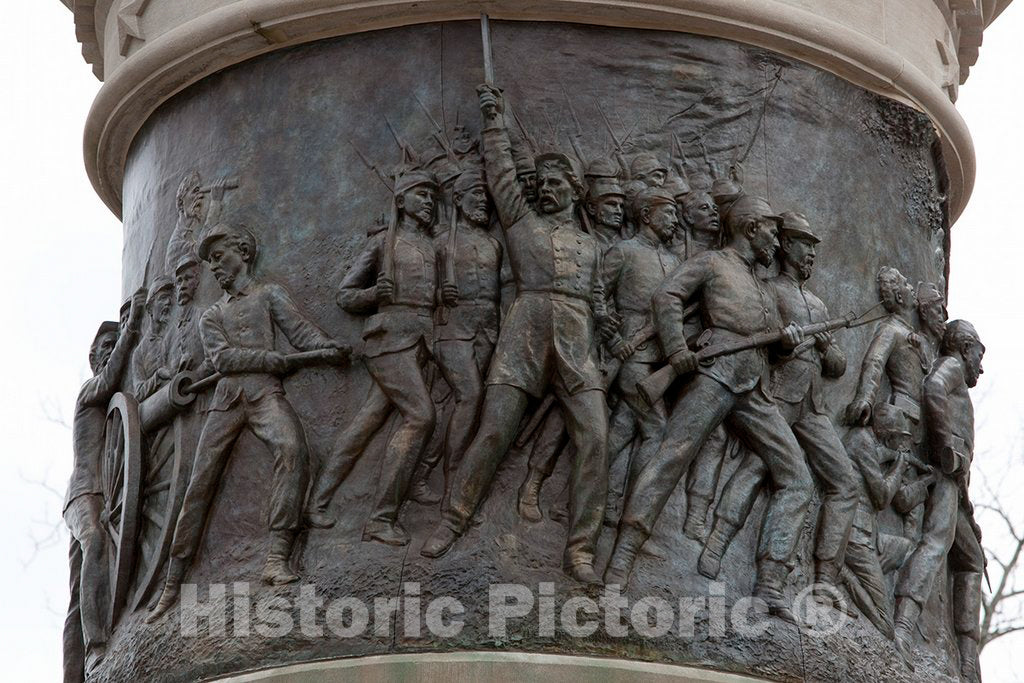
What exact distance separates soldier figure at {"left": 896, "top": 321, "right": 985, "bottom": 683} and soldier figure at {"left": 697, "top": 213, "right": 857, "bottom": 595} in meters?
0.64

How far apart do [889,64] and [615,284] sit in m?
2.41

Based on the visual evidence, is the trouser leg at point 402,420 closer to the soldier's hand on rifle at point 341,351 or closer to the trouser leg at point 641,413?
the soldier's hand on rifle at point 341,351

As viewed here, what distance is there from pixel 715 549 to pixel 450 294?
1931mm

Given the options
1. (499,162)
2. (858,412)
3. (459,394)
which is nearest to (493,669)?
(459,394)

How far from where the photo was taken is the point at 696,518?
12.3 m

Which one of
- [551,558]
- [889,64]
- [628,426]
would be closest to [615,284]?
[628,426]

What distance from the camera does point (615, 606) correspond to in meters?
12.0

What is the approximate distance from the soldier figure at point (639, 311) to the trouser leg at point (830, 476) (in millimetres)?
855

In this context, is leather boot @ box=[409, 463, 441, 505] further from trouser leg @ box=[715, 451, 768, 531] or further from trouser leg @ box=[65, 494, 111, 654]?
trouser leg @ box=[65, 494, 111, 654]

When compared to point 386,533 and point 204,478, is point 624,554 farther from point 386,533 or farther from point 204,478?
point 204,478

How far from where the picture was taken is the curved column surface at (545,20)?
43.1 ft

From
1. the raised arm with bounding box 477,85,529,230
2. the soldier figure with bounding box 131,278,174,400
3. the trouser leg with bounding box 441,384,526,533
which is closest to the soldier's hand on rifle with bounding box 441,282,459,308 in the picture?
the raised arm with bounding box 477,85,529,230

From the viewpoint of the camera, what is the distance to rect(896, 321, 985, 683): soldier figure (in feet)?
42.7

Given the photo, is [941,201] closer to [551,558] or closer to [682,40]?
[682,40]
